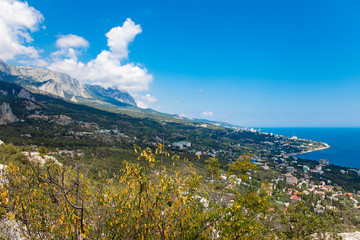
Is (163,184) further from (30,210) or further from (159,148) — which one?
(30,210)

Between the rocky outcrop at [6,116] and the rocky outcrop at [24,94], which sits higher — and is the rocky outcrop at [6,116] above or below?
below

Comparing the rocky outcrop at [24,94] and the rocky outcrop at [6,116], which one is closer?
the rocky outcrop at [6,116]

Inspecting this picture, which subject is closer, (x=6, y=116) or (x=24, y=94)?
(x=6, y=116)

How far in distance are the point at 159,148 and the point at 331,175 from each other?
121 meters

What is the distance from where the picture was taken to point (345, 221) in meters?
36.2

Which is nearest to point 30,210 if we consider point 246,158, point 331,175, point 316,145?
point 246,158

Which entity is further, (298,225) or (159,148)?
(298,225)

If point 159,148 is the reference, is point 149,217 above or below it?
below

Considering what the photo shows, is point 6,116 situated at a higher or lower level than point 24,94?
lower

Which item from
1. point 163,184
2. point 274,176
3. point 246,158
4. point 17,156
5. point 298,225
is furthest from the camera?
point 274,176

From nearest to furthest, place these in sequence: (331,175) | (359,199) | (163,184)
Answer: (163,184), (359,199), (331,175)

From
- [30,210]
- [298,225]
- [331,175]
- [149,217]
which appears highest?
[149,217]

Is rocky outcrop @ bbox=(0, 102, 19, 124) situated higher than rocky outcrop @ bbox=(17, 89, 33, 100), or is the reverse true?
rocky outcrop @ bbox=(17, 89, 33, 100)

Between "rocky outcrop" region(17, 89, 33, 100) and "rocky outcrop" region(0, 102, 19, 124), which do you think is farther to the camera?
"rocky outcrop" region(17, 89, 33, 100)
